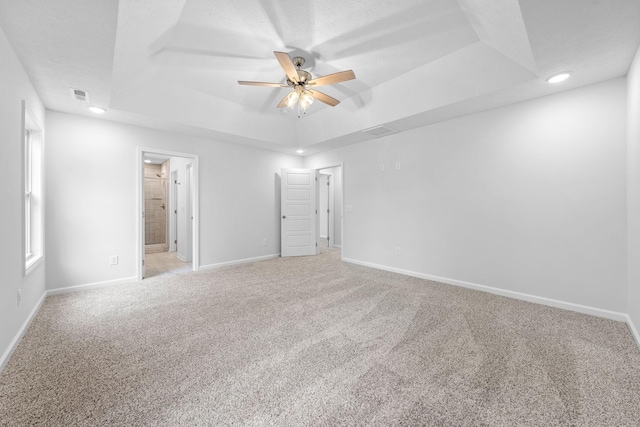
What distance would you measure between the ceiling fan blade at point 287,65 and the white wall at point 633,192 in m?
3.01

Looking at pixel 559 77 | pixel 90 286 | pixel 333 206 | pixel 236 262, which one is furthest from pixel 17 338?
pixel 333 206

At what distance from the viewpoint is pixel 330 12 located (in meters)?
2.28

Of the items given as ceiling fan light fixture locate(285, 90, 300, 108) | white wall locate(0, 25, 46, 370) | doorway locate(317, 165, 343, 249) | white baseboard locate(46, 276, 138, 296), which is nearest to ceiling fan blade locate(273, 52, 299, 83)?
ceiling fan light fixture locate(285, 90, 300, 108)

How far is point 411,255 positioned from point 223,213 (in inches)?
143

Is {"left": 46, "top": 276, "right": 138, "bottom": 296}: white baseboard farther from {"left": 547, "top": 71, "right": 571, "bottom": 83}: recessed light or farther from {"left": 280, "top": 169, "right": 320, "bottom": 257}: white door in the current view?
{"left": 547, "top": 71, "right": 571, "bottom": 83}: recessed light

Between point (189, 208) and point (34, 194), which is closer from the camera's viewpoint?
point (34, 194)

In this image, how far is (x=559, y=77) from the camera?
8.53 feet

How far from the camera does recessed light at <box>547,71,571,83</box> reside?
255 cm

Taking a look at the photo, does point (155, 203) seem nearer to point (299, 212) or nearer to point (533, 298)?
point (299, 212)

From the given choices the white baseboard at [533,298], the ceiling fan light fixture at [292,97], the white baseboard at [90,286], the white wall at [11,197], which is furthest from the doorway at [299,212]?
the white wall at [11,197]

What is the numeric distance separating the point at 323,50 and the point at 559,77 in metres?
2.46

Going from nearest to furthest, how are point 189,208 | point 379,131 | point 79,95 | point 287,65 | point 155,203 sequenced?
1. point 287,65
2. point 79,95
3. point 379,131
4. point 189,208
5. point 155,203

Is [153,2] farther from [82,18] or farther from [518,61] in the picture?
[518,61]

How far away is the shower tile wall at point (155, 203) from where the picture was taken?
6.83 metres
